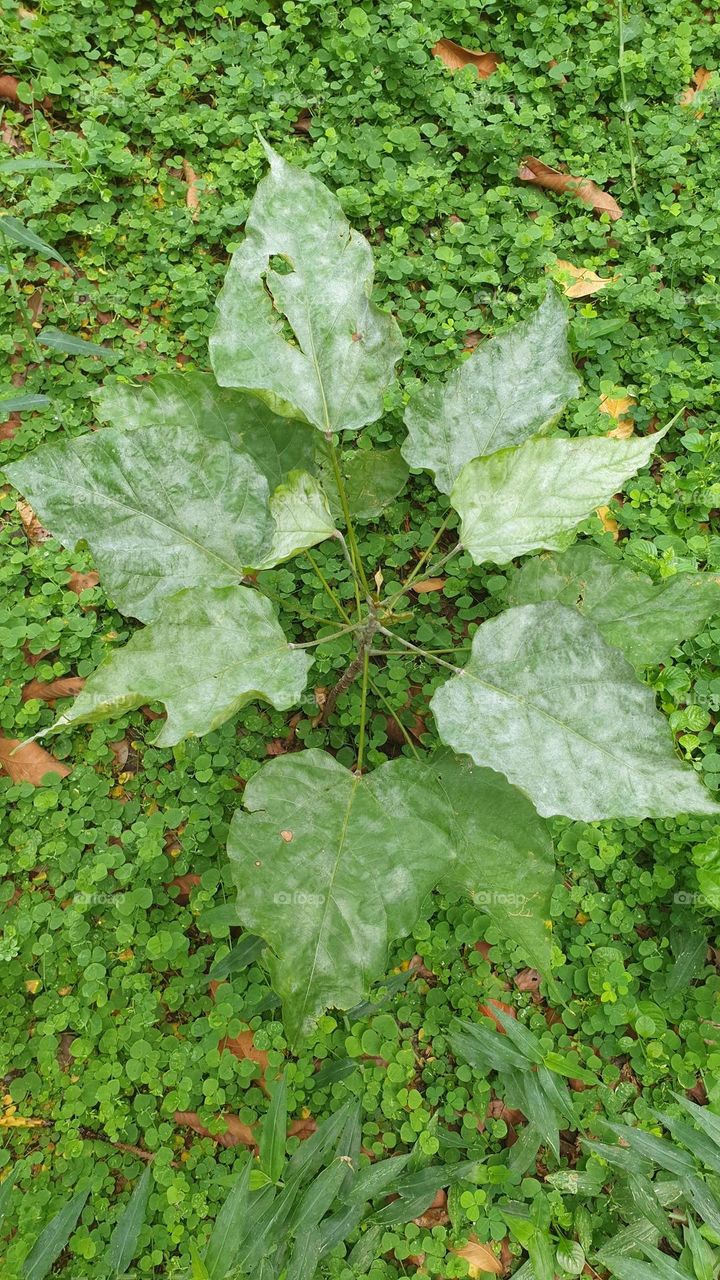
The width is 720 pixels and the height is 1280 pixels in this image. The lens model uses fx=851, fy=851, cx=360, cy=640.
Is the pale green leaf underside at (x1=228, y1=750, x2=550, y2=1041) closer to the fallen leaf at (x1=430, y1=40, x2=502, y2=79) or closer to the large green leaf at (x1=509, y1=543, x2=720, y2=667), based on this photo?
the large green leaf at (x1=509, y1=543, x2=720, y2=667)

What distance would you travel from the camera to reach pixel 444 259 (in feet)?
9.17

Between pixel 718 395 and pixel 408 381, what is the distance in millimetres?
1068

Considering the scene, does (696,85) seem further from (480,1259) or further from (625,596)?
(480,1259)

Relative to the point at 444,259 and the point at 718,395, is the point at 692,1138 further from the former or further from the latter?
the point at 444,259

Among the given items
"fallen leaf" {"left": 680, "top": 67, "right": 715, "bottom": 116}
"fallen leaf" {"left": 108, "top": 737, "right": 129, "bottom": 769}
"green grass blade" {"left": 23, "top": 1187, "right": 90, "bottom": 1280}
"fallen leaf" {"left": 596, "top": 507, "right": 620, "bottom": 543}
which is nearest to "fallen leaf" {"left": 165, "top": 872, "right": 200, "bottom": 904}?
"fallen leaf" {"left": 108, "top": 737, "right": 129, "bottom": 769}

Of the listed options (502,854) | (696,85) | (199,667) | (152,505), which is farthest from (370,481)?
(696,85)

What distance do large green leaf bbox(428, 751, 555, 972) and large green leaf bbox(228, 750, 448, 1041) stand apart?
0.32ft

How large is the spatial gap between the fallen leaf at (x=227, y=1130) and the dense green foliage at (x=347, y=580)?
4 cm

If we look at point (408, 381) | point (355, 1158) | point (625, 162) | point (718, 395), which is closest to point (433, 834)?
point (355, 1158)

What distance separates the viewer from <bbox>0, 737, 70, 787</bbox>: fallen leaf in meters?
2.47

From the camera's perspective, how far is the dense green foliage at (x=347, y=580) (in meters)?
2.24

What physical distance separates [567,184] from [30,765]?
2608mm

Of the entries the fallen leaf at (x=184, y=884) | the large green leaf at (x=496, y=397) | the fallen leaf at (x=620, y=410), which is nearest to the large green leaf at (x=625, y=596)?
the large green leaf at (x=496, y=397)

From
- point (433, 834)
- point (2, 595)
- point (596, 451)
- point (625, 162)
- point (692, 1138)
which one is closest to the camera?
point (596, 451)
